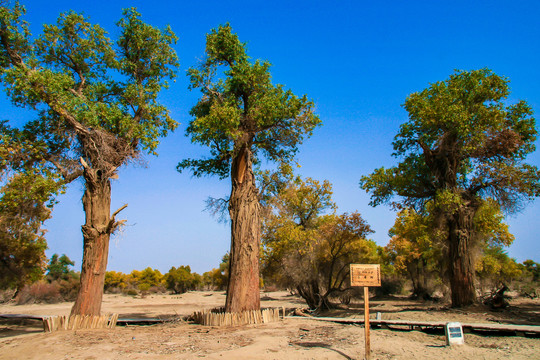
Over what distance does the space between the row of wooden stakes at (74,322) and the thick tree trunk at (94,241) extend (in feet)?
1.33

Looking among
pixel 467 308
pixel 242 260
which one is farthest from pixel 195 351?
pixel 467 308

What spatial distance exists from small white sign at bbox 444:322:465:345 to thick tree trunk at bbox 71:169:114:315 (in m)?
10.6

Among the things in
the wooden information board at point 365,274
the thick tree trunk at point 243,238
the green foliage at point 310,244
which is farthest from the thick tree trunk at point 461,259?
the wooden information board at point 365,274

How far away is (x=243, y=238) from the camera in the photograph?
42.2 feet

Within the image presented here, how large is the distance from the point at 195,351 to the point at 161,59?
1177cm

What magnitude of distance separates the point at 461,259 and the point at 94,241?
1483 cm

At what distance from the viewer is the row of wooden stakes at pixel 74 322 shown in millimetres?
10609

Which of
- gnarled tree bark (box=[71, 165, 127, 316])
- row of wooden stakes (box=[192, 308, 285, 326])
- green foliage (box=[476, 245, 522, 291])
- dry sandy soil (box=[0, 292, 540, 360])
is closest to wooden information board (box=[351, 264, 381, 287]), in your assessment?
dry sandy soil (box=[0, 292, 540, 360])

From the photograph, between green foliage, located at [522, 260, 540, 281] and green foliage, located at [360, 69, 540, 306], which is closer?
green foliage, located at [360, 69, 540, 306]

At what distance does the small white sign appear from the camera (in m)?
8.27

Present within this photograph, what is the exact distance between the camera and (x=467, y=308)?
14.0 metres

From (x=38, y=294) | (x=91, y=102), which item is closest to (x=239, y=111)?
(x=91, y=102)

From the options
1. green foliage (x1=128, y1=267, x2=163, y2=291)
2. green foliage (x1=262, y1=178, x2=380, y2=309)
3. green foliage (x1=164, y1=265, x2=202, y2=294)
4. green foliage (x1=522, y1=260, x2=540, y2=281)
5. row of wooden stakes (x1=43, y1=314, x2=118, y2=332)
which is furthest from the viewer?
green foliage (x1=128, y1=267, x2=163, y2=291)

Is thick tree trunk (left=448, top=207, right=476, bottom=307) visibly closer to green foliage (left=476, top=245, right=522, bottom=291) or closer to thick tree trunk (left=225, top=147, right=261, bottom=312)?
thick tree trunk (left=225, top=147, right=261, bottom=312)
